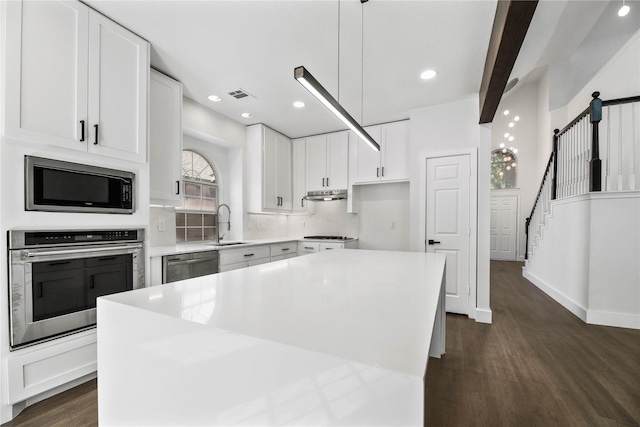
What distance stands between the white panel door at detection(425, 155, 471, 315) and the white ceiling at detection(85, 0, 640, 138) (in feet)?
2.79

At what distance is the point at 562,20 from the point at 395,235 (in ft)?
10.1

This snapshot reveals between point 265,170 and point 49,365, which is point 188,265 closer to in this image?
point 49,365

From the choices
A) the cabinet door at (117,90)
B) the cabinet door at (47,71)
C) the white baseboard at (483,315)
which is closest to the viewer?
the cabinet door at (47,71)

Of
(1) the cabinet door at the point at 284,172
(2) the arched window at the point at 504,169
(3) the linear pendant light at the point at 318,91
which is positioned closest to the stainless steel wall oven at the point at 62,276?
(3) the linear pendant light at the point at 318,91

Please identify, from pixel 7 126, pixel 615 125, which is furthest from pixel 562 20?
pixel 7 126

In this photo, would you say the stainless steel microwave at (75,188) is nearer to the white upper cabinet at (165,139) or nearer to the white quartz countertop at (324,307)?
the white upper cabinet at (165,139)

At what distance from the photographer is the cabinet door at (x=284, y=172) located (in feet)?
15.2

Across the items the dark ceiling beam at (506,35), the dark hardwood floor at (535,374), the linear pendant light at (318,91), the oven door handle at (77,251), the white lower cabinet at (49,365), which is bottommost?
the dark hardwood floor at (535,374)

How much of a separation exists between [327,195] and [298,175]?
2.35 ft

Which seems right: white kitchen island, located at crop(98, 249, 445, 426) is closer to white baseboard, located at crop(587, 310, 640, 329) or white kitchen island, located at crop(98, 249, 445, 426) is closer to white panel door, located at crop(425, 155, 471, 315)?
white panel door, located at crop(425, 155, 471, 315)

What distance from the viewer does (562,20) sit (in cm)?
277

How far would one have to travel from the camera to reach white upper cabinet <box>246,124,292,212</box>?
422cm

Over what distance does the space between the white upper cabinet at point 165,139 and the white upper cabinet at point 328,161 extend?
2299 millimetres

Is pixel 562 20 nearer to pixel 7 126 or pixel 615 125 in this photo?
pixel 615 125
